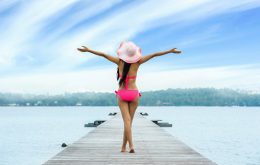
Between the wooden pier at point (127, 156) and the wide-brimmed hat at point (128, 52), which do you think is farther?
the wide-brimmed hat at point (128, 52)

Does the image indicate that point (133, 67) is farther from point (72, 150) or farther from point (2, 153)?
point (2, 153)

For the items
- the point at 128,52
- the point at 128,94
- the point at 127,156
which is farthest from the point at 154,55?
the point at 127,156

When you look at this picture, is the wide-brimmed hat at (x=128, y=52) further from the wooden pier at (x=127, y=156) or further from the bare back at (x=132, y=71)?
the wooden pier at (x=127, y=156)

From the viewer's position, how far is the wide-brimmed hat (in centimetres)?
901

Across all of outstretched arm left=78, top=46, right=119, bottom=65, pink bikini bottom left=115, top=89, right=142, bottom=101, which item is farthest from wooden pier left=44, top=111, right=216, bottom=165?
outstretched arm left=78, top=46, right=119, bottom=65

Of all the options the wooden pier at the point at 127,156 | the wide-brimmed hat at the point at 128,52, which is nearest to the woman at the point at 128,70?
the wide-brimmed hat at the point at 128,52

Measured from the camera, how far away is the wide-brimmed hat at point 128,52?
29.6 feet

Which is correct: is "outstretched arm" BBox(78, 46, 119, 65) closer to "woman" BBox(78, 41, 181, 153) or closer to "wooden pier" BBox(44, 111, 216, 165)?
"woman" BBox(78, 41, 181, 153)

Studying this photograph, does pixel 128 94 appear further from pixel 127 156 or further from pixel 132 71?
pixel 127 156

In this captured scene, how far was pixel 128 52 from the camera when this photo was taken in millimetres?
9031

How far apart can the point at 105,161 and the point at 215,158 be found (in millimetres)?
18942

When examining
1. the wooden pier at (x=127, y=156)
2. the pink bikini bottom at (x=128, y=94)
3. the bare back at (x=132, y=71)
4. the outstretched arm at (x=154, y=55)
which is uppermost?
the outstretched arm at (x=154, y=55)

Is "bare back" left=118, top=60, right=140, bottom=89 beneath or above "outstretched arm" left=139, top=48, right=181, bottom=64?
beneath

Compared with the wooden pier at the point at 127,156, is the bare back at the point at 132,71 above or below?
above
